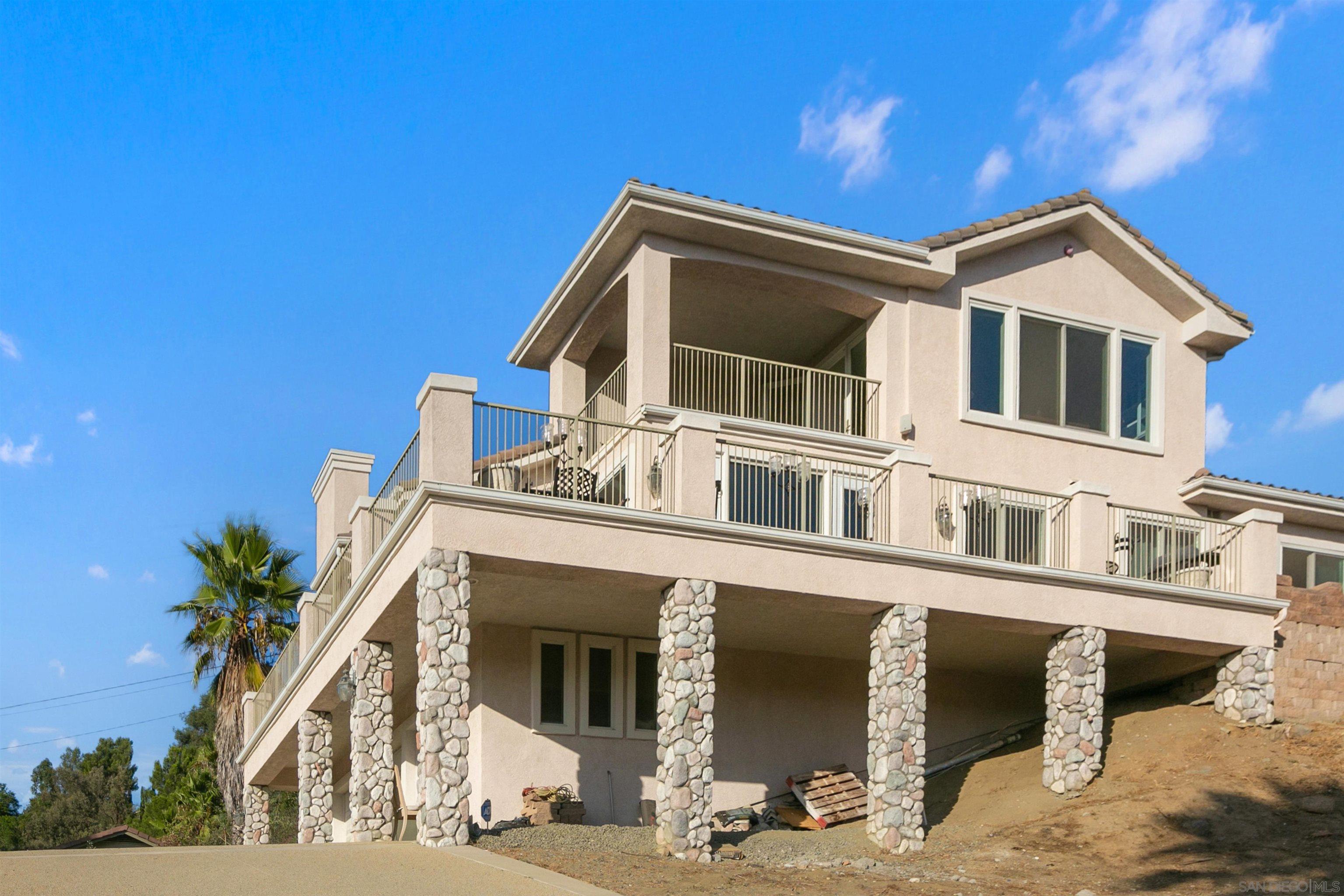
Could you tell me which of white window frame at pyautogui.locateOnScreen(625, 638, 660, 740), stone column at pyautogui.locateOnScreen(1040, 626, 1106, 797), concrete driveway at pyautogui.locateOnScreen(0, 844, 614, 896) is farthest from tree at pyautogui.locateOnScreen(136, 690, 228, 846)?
stone column at pyautogui.locateOnScreen(1040, 626, 1106, 797)

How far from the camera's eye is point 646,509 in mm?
17453

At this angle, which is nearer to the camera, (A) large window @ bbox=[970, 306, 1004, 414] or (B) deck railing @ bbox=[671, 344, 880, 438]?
(B) deck railing @ bbox=[671, 344, 880, 438]

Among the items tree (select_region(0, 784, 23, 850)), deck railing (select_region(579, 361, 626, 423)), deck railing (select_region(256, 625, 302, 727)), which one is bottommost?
tree (select_region(0, 784, 23, 850))

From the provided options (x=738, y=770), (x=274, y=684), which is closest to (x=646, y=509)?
(x=738, y=770)

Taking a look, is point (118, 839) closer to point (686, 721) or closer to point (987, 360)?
point (686, 721)

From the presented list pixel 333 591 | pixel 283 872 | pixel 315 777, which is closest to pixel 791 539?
pixel 283 872

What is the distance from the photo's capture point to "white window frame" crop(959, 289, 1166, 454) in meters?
22.6

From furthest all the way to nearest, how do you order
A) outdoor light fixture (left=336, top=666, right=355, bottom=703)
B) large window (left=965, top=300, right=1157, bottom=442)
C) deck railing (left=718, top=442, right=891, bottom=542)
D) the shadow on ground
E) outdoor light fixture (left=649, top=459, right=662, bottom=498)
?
large window (left=965, top=300, right=1157, bottom=442) → outdoor light fixture (left=336, top=666, right=355, bottom=703) → deck railing (left=718, top=442, right=891, bottom=542) → outdoor light fixture (left=649, top=459, right=662, bottom=498) → the shadow on ground

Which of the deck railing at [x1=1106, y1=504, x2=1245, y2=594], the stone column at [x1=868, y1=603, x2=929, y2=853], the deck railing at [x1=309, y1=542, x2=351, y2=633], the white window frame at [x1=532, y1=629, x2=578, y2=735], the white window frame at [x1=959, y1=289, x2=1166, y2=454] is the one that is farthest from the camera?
the white window frame at [x1=959, y1=289, x2=1166, y2=454]

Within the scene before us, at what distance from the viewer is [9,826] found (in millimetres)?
60375

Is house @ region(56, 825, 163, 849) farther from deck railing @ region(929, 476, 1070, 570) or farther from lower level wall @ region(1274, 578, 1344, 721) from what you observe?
lower level wall @ region(1274, 578, 1344, 721)

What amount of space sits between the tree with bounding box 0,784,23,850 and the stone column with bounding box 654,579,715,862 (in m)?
46.8

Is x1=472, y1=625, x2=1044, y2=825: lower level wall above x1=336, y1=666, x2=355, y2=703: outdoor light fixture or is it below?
below

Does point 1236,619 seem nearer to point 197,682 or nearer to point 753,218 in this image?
point 753,218
